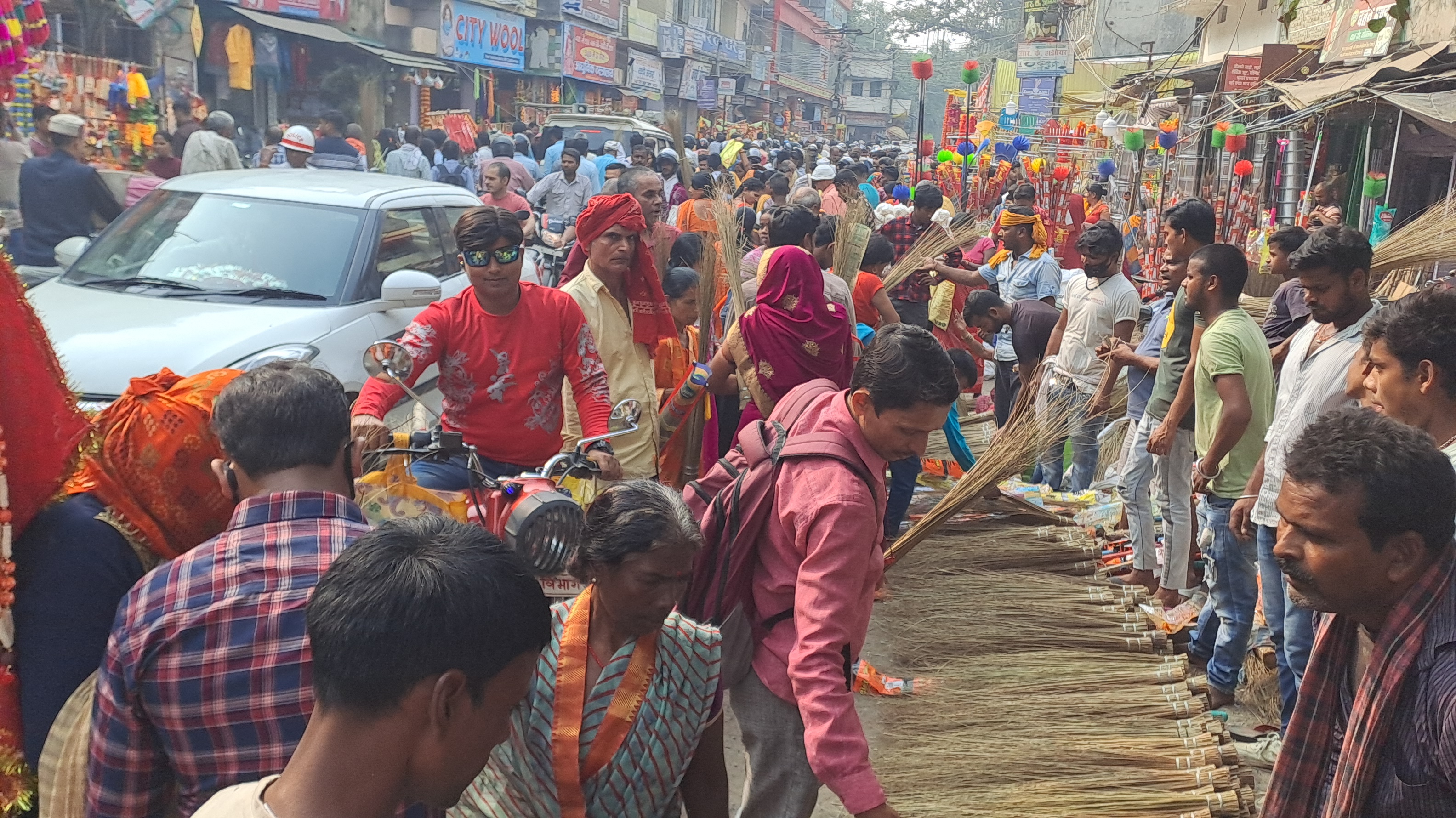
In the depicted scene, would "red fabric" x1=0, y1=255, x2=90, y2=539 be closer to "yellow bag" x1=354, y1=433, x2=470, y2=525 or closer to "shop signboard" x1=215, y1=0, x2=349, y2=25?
"yellow bag" x1=354, y1=433, x2=470, y2=525

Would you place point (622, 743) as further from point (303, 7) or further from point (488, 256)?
point (303, 7)

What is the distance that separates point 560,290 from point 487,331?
47 cm

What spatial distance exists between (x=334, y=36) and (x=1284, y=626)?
18.2 meters

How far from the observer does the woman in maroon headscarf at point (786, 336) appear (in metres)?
4.16

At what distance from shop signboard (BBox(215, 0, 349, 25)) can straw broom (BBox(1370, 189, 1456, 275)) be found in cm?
1579

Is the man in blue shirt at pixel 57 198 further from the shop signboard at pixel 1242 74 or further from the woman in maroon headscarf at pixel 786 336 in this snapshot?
the shop signboard at pixel 1242 74

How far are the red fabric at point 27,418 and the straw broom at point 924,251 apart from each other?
591cm

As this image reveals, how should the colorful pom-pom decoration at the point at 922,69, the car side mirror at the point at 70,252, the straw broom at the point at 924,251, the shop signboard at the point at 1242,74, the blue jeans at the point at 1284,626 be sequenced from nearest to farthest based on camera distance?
1. the blue jeans at the point at 1284,626
2. the car side mirror at the point at 70,252
3. the straw broom at the point at 924,251
4. the shop signboard at the point at 1242,74
5. the colorful pom-pom decoration at the point at 922,69

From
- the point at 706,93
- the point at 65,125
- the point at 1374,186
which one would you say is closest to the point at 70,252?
the point at 65,125

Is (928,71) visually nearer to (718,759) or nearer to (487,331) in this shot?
(487,331)

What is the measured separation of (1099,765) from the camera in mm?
3301

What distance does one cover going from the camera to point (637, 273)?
4234mm

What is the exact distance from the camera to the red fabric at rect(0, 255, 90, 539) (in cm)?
175

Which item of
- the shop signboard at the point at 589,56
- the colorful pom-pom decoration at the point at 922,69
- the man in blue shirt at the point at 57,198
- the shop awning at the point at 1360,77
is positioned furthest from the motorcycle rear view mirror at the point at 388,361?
the shop signboard at the point at 589,56
